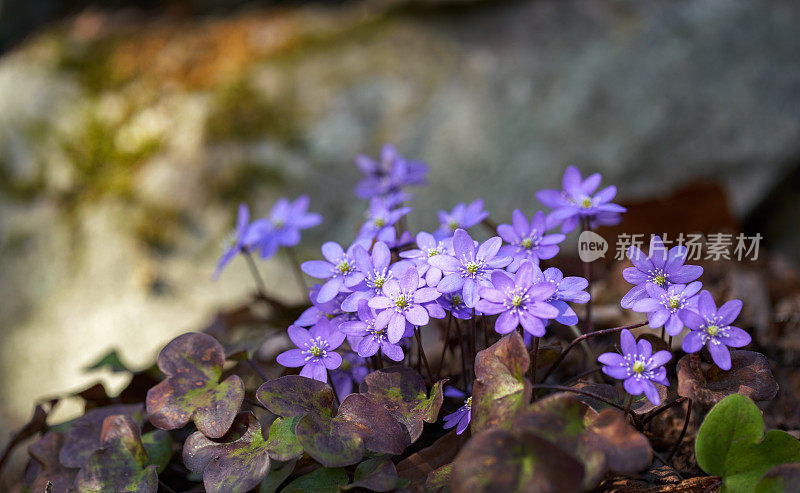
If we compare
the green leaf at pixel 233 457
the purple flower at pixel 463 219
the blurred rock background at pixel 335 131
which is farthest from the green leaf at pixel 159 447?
the blurred rock background at pixel 335 131

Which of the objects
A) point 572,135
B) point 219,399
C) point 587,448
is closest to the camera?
point 587,448

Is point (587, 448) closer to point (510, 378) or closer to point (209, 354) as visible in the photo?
point (510, 378)

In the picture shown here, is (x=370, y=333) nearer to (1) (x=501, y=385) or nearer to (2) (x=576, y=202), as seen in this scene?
(1) (x=501, y=385)

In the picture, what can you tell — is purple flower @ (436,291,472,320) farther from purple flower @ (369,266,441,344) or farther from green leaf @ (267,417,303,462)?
green leaf @ (267,417,303,462)

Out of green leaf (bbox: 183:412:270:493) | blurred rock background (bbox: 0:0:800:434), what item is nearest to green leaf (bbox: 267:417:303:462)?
green leaf (bbox: 183:412:270:493)

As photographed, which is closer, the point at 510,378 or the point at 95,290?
the point at 510,378

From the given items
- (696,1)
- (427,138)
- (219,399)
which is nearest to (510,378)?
(219,399)
